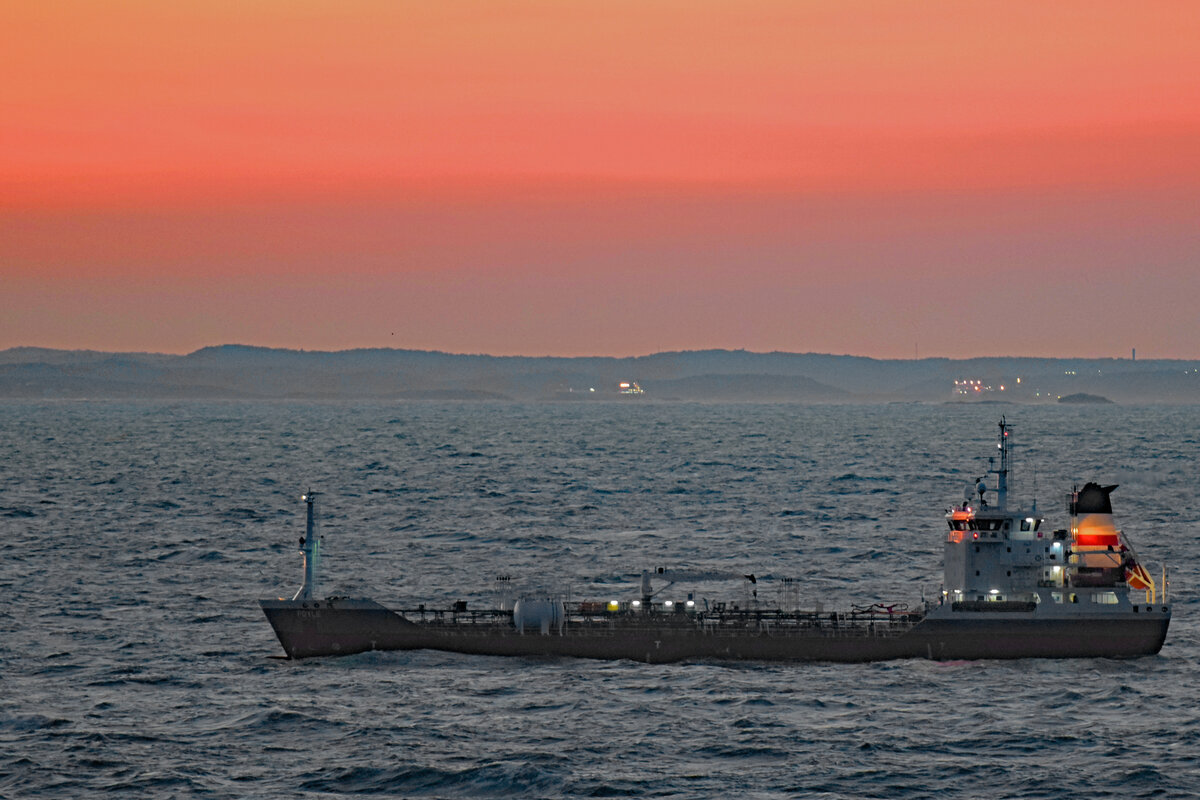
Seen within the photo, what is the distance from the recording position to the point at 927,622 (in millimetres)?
61000

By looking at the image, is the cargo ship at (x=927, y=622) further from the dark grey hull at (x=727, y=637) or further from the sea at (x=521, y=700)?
the sea at (x=521, y=700)

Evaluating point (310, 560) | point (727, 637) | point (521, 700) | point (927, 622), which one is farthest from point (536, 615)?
point (927, 622)

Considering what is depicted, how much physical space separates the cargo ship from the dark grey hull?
44 mm

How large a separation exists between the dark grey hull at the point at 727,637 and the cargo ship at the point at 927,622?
0.14ft

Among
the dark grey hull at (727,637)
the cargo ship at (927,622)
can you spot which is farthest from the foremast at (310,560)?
the dark grey hull at (727,637)

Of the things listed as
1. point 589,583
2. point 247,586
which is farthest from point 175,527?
point 589,583

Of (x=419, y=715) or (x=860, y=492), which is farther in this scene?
(x=860, y=492)

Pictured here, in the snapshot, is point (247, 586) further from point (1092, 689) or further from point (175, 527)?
point (1092, 689)

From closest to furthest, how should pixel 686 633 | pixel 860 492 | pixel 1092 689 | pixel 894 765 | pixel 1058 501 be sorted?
pixel 894 765 < pixel 1092 689 < pixel 686 633 < pixel 1058 501 < pixel 860 492

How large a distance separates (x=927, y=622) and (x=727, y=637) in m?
8.45

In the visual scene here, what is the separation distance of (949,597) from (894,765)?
58.2ft

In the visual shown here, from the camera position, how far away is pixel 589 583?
85.3m

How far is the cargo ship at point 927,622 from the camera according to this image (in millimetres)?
60969

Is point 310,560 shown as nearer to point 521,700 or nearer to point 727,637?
point 521,700
